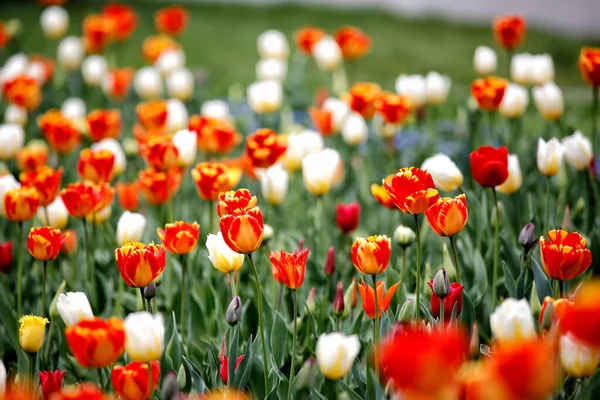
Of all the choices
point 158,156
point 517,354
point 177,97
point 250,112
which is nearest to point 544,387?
point 517,354

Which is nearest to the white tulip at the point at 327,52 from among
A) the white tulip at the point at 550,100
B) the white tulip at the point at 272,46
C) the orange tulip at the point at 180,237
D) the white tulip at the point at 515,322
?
the white tulip at the point at 272,46

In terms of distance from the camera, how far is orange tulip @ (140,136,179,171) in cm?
221

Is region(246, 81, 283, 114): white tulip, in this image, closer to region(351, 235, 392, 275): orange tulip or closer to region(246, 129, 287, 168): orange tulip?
region(246, 129, 287, 168): orange tulip

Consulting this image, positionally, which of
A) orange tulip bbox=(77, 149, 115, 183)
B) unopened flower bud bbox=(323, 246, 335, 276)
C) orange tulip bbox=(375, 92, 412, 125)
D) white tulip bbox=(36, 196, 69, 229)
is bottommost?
unopened flower bud bbox=(323, 246, 335, 276)

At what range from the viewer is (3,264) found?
2.32 metres

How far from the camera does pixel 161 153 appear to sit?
2.21 metres

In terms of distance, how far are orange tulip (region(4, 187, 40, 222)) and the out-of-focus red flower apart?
1.24 m

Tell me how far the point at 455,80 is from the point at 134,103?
10.4 feet

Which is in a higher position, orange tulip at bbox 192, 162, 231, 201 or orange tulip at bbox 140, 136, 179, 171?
orange tulip at bbox 140, 136, 179, 171

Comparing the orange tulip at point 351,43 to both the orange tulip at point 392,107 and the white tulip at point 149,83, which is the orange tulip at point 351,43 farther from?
the orange tulip at point 392,107

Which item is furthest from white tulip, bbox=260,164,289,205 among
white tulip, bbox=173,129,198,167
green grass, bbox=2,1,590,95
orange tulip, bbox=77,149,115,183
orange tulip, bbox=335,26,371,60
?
green grass, bbox=2,1,590,95

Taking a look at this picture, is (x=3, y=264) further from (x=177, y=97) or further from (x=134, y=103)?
(x=134, y=103)

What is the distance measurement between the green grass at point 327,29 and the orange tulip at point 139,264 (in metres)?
4.06

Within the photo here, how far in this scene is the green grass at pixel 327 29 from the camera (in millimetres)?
6742
